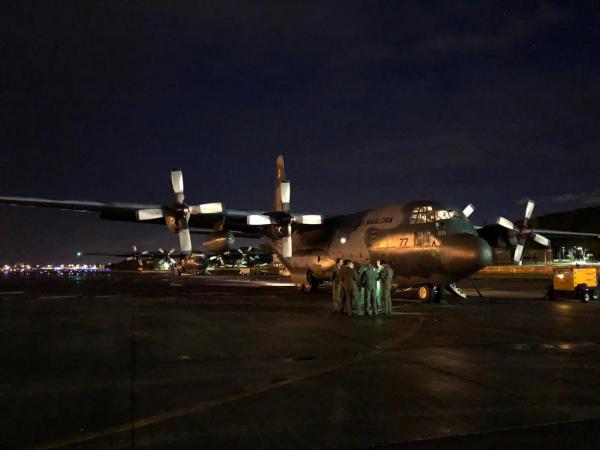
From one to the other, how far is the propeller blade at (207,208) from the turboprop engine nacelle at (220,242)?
14.7ft

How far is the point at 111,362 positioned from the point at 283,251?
2061 centimetres

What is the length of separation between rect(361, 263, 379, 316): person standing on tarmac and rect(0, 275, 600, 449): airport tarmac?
8.15 feet

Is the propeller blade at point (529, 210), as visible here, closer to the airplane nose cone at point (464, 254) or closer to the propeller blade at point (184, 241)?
the airplane nose cone at point (464, 254)

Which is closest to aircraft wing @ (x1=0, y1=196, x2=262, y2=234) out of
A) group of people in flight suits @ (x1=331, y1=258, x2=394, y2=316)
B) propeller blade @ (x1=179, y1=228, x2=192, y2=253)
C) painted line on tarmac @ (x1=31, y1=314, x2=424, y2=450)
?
propeller blade @ (x1=179, y1=228, x2=192, y2=253)

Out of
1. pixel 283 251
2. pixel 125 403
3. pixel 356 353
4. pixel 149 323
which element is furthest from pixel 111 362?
pixel 283 251

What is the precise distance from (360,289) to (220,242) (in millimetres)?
16080

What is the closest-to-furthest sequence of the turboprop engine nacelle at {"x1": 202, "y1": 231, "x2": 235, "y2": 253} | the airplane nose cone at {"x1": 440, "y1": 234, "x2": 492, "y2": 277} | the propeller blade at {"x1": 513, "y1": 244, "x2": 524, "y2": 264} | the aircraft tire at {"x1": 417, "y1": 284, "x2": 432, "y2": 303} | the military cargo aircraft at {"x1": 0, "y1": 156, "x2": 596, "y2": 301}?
the airplane nose cone at {"x1": 440, "y1": 234, "x2": 492, "y2": 277} < the military cargo aircraft at {"x1": 0, "y1": 156, "x2": 596, "y2": 301} < the aircraft tire at {"x1": 417, "y1": 284, "x2": 432, "y2": 303} < the propeller blade at {"x1": 513, "y1": 244, "x2": 524, "y2": 264} < the turboprop engine nacelle at {"x1": 202, "y1": 231, "x2": 235, "y2": 253}

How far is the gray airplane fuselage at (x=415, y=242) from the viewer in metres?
19.9

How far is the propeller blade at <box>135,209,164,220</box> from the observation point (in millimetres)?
25980

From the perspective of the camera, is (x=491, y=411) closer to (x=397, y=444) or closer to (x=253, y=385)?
(x=397, y=444)

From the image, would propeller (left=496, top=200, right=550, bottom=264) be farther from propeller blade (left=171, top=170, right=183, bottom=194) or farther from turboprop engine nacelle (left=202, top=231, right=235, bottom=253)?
propeller blade (left=171, top=170, right=183, bottom=194)

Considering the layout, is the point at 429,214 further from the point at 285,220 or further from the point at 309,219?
the point at 285,220

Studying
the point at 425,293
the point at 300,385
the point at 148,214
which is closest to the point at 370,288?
the point at 425,293

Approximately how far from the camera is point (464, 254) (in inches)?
770
